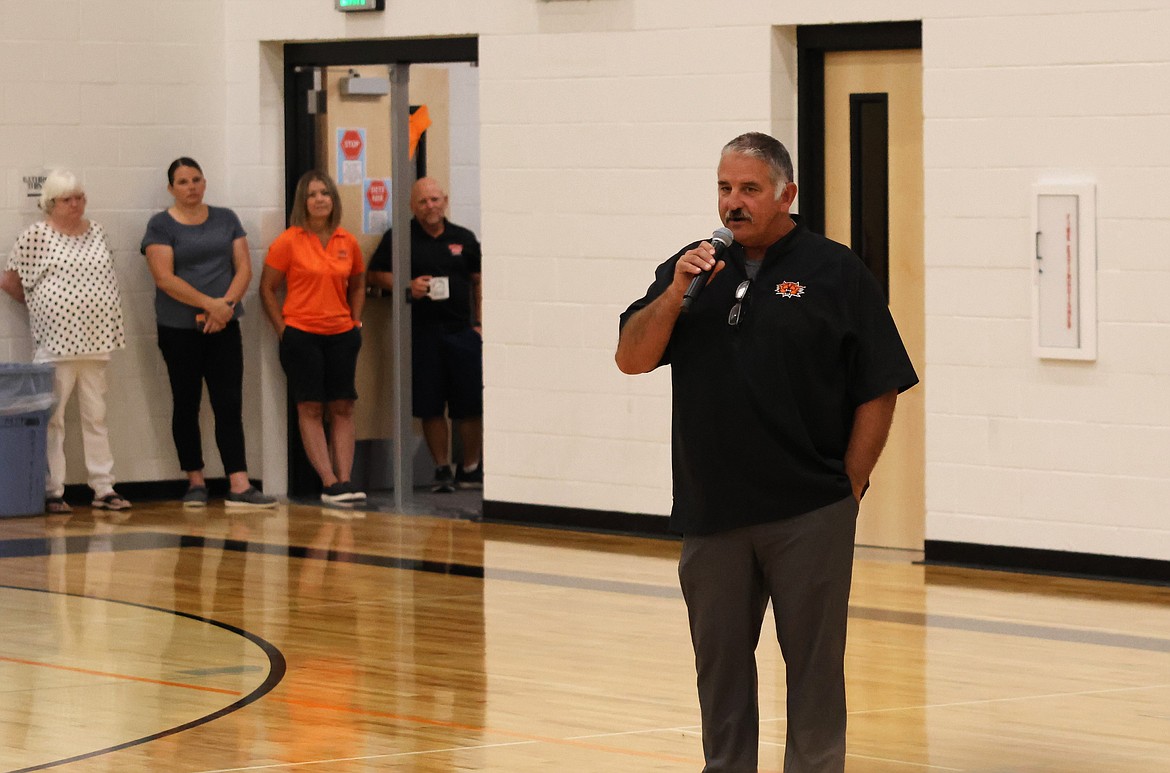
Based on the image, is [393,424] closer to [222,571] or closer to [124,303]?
[124,303]

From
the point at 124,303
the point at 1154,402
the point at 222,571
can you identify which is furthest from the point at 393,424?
the point at 1154,402

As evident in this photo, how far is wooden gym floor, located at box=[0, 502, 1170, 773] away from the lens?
17.6ft

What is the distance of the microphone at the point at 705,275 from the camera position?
4.01m

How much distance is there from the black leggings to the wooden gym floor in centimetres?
129

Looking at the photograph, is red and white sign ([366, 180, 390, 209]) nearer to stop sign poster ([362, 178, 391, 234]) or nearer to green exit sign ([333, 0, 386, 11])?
stop sign poster ([362, 178, 391, 234])

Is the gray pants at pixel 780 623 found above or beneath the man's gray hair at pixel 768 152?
beneath

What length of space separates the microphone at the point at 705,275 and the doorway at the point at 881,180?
4.67 meters

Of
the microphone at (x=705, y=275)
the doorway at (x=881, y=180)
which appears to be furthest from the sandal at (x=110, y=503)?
the microphone at (x=705, y=275)

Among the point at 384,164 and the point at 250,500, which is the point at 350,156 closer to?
the point at 384,164

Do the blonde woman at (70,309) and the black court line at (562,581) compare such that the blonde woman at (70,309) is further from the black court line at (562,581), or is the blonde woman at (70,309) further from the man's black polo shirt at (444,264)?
the man's black polo shirt at (444,264)

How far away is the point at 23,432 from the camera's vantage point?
1001 cm

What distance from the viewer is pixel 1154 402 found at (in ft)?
25.7

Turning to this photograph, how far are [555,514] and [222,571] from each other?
6.25 feet

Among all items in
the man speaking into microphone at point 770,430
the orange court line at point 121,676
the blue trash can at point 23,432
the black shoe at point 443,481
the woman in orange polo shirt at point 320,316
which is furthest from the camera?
the black shoe at point 443,481
